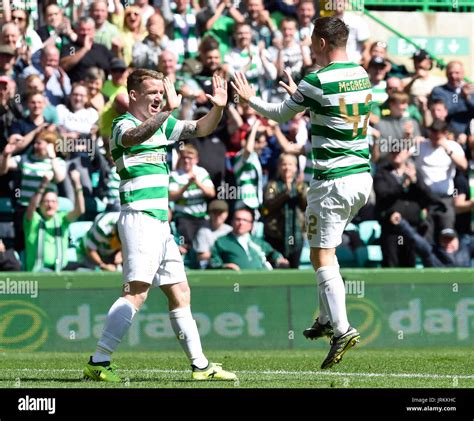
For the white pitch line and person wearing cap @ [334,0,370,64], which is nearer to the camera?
the white pitch line

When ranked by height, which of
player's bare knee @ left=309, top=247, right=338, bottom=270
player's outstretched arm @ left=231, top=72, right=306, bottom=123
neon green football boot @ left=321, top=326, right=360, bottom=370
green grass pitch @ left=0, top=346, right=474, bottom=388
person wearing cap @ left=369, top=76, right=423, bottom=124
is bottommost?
green grass pitch @ left=0, top=346, right=474, bottom=388

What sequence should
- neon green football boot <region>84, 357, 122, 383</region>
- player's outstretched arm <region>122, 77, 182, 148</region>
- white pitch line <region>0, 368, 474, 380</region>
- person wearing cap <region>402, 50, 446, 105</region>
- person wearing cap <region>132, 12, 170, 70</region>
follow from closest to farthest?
player's outstretched arm <region>122, 77, 182, 148</region> < neon green football boot <region>84, 357, 122, 383</region> < white pitch line <region>0, 368, 474, 380</region> < person wearing cap <region>132, 12, 170, 70</region> < person wearing cap <region>402, 50, 446, 105</region>

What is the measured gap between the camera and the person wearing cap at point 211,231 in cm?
1545

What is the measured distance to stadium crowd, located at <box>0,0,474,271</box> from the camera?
15.5 m

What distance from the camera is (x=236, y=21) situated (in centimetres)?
1739

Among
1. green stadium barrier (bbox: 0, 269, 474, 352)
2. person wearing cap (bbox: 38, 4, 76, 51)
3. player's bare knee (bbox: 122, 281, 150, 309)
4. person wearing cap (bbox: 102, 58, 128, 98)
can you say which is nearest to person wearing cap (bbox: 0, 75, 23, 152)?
person wearing cap (bbox: 38, 4, 76, 51)

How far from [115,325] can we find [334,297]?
64.5 inches

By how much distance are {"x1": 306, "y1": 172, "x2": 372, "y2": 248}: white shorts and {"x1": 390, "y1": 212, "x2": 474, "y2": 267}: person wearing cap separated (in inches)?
223

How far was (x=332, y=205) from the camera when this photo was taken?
1028 cm

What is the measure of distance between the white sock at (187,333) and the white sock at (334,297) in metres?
1.01

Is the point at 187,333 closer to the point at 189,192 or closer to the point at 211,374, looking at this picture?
the point at 211,374

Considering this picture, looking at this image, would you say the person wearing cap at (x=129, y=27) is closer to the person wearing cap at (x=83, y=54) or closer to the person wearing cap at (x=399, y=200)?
the person wearing cap at (x=83, y=54)

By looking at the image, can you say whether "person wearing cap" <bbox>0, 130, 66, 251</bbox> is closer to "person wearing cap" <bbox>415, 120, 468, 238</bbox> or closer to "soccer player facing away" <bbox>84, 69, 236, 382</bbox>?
"person wearing cap" <bbox>415, 120, 468, 238</bbox>
